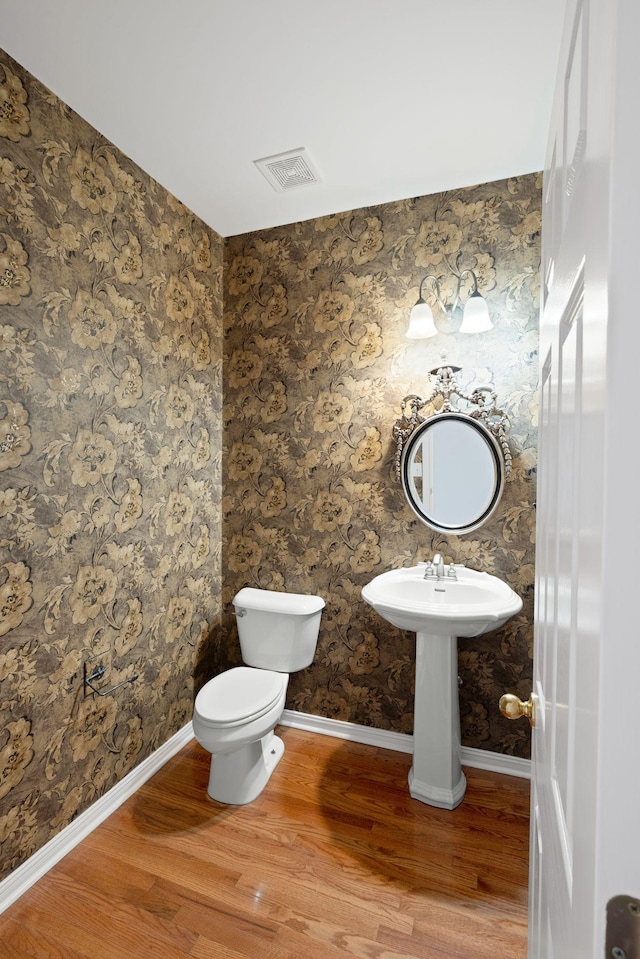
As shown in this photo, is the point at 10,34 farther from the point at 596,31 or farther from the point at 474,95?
the point at 596,31

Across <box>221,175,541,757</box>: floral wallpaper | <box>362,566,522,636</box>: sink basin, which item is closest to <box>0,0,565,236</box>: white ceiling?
<box>221,175,541,757</box>: floral wallpaper

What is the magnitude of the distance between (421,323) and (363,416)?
0.49 meters

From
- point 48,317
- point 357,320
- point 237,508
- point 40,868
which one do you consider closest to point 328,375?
point 357,320

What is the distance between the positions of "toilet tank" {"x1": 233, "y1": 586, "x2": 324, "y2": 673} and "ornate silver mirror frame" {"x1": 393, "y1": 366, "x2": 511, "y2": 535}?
72cm

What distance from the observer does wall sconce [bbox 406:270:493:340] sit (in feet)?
6.47

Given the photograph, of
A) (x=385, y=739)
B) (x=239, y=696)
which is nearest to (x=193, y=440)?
(x=239, y=696)

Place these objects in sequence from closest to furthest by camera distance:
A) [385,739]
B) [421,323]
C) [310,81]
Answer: [310,81] < [421,323] < [385,739]

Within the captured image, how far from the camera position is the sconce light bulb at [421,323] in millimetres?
2035

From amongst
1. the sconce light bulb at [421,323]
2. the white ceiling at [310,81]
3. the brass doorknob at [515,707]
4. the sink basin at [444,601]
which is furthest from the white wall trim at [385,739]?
the white ceiling at [310,81]

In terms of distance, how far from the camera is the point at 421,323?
6.69ft

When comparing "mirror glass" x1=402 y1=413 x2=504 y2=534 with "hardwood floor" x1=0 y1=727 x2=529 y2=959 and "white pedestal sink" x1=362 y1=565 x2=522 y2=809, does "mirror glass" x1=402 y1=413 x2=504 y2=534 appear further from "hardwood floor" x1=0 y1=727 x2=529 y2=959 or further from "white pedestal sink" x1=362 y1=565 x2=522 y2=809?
"hardwood floor" x1=0 y1=727 x2=529 y2=959

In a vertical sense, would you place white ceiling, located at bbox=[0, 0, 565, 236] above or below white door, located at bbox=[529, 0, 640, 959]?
above

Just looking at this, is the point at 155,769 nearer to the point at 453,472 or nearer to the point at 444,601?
the point at 444,601

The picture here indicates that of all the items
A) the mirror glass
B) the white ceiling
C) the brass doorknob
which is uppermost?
the white ceiling
